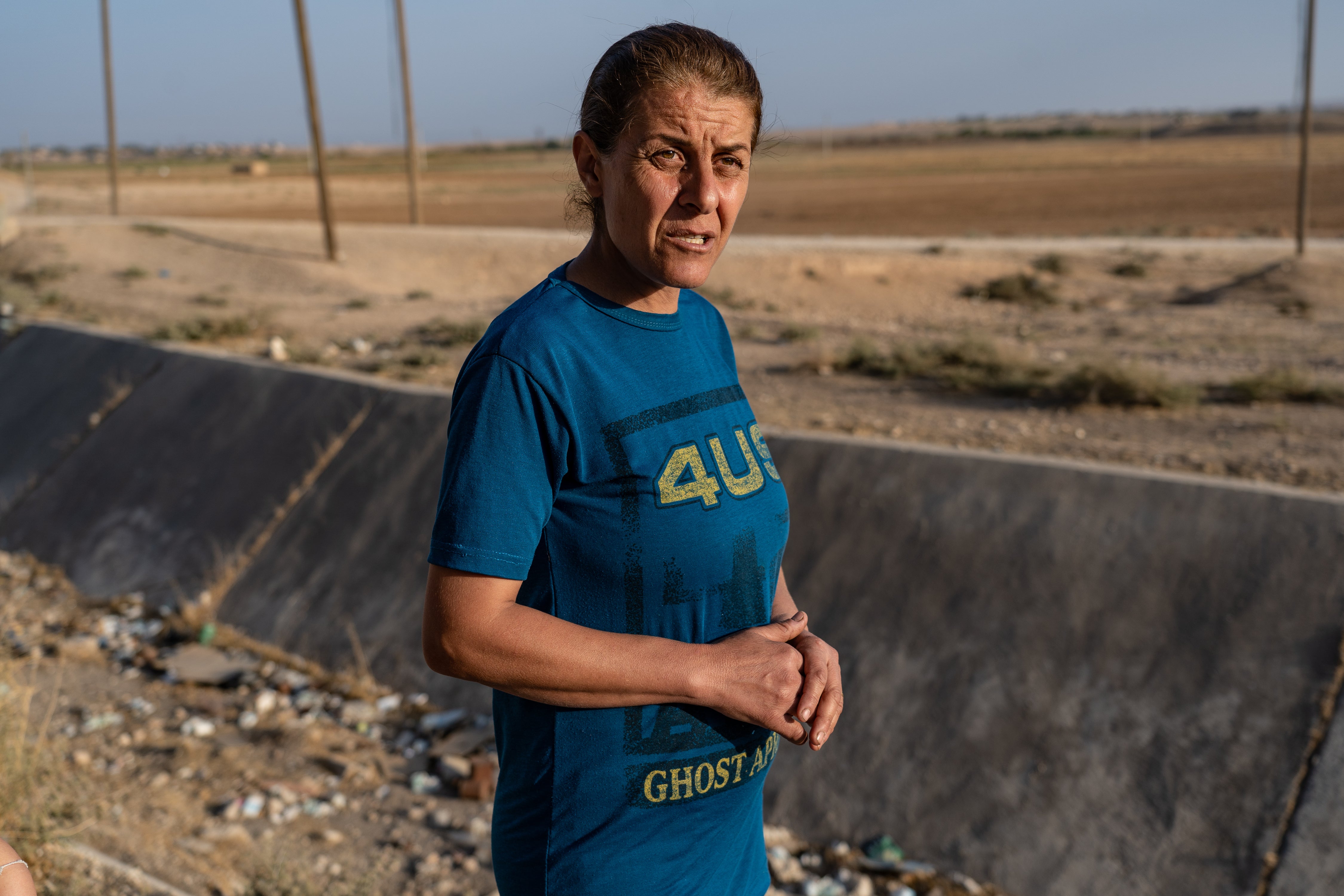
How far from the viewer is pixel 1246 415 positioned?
22.1 ft

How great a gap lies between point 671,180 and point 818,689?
2.64ft

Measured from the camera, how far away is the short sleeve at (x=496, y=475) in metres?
1.37

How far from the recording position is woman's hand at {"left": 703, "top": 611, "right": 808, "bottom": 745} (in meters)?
1.53

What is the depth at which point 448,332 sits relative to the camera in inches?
424

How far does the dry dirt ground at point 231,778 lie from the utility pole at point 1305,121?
51.4 ft

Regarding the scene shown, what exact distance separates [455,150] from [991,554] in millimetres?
153310

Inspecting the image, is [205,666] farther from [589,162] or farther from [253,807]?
[589,162]

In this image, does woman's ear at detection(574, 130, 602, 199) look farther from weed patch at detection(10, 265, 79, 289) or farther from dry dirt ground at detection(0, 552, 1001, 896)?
weed patch at detection(10, 265, 79, 289)

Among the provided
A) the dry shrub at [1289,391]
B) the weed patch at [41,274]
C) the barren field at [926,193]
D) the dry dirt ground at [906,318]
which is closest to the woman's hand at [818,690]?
the barren field at [926,193]

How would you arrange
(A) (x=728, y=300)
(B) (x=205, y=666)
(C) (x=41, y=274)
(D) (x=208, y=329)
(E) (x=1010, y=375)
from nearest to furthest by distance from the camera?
(B) (x=205, y=666) → (E) (x=1010, y=375) → (D) (x=208, y=329) → (A) (x=728, y=300) → (C) (x=41, y=274)

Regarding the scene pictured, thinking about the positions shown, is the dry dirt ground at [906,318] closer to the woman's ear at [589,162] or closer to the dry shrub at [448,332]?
the dry shrub at [448,332]

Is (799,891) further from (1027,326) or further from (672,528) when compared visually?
(1027,326)

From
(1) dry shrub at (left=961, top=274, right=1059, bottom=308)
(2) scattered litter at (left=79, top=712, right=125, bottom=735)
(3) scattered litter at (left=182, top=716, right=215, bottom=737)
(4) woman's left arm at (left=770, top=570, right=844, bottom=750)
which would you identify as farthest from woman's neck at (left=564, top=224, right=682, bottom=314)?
(1) dry shrub at (left=961, top=274, right=1059, bottom=308)

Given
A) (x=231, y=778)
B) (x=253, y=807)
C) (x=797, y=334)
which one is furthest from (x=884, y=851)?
(x=797, y=334)
